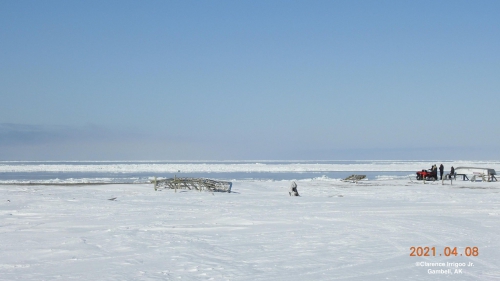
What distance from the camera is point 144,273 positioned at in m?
8.30

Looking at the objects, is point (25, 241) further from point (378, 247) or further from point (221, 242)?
point (378, 247)

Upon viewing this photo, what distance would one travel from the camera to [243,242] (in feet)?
37.0

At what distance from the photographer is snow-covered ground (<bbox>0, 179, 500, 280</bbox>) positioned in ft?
27.6

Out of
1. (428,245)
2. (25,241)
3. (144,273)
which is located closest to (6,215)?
(25,241)

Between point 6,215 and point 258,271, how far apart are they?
1086 centimetres

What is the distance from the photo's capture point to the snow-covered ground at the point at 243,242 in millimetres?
8422
